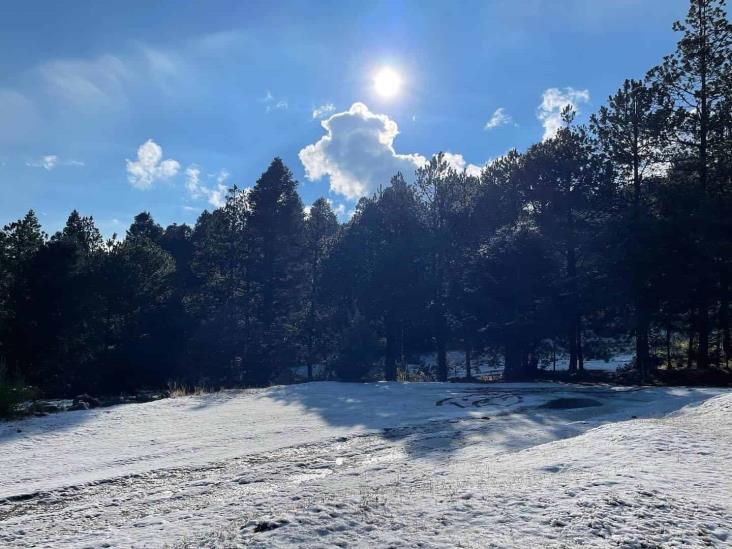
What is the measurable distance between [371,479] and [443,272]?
84.3 ft

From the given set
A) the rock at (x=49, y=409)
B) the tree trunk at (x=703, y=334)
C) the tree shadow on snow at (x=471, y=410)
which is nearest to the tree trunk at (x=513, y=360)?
the tree shadow on snow at (x=471, y=410)

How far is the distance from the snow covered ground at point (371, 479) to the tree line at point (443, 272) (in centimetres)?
1181

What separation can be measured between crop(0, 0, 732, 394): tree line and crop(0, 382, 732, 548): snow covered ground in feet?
38.7

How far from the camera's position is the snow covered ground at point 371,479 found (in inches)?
185

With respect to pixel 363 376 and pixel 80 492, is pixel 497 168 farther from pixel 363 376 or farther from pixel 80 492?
pixel 80 492

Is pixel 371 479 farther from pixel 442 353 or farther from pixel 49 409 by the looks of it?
pixel 442 353

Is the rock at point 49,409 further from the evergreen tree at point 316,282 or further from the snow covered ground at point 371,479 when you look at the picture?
the evergreen tree at point 316,282

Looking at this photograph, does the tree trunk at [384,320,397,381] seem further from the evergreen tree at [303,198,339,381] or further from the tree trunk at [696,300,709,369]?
the tree trunk at [696,300,709,369]

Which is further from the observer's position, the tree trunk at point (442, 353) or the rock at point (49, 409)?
the tree trunk at point (442, 353)

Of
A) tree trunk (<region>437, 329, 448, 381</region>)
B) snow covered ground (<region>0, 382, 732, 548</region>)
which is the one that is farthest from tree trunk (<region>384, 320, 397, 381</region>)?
snow covered ground (<region>0, 382, 732, 548</region>)

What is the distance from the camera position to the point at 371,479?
690cm

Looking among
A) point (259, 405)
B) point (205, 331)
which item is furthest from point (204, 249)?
point (259, 405)

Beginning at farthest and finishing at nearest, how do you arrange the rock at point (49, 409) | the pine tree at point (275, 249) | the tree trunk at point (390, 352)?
the pine tree at point (275, 249) < the tree trunk at point (390, 352) < the rock at point (49, 409)

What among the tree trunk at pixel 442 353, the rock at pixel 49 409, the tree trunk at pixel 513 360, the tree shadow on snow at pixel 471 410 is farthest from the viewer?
the tree trunk at pixel 442 353
